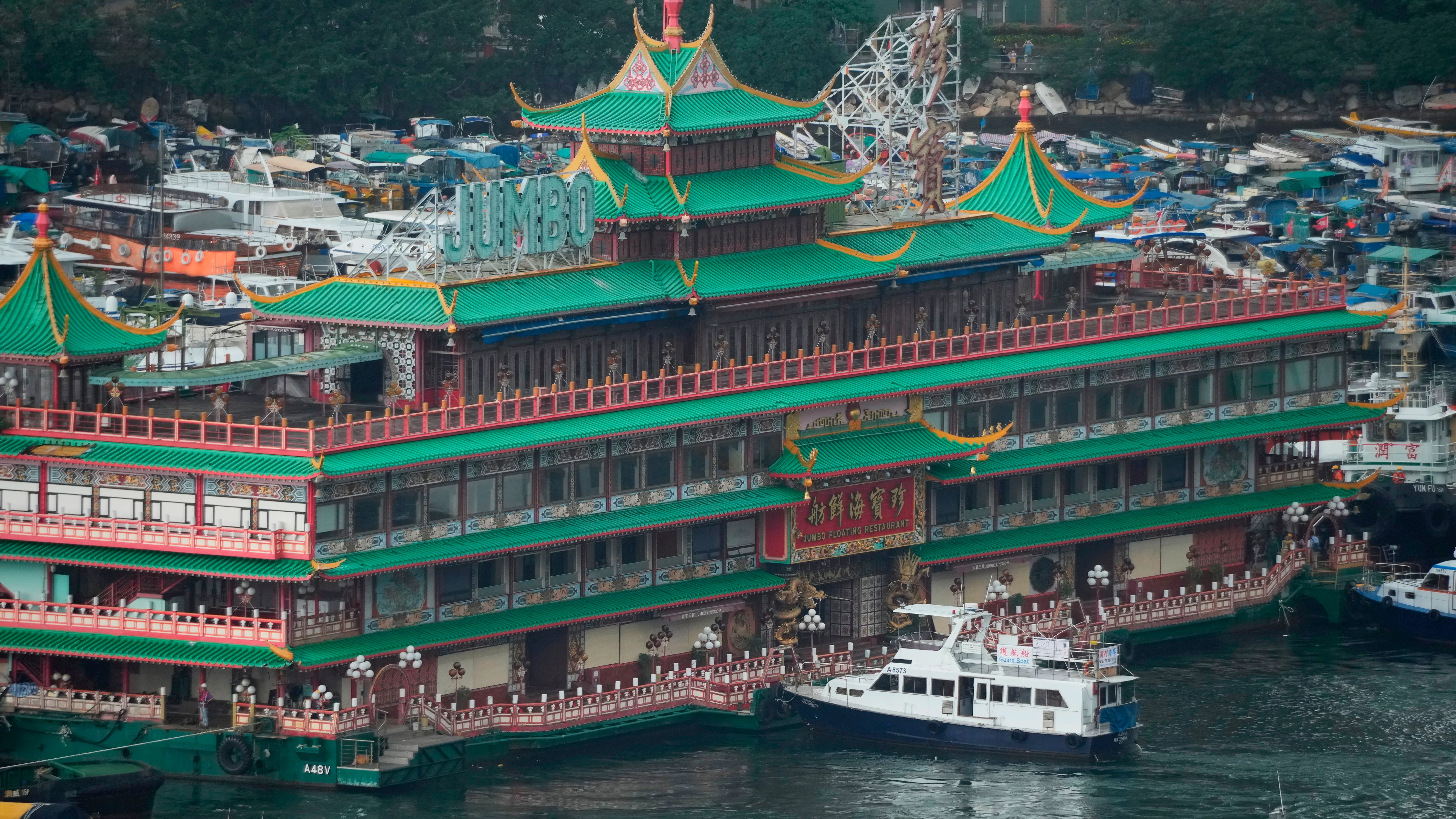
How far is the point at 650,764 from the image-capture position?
102m

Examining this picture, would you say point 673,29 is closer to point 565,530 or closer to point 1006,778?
point 565,530

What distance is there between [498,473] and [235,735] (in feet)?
39.9

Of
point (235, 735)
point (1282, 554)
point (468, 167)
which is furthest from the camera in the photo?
point (468, 167)

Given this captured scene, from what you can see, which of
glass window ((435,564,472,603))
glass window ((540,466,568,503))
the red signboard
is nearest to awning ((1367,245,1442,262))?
the red signboard

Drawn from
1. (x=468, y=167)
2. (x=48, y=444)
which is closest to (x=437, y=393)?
(x=48, y=444)

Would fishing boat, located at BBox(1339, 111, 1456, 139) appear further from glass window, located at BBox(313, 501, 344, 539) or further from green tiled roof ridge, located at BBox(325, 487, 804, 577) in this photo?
glass window, located at BBox(313, 501, 344, 539)

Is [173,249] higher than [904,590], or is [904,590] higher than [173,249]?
[173,249]

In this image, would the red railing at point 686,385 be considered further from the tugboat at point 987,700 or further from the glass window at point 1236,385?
the tugboat at point 987,700

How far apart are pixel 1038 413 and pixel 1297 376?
40.3 feet

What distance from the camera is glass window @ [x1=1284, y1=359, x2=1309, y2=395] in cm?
12519

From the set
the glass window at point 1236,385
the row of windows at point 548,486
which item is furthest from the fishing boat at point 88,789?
the glass window at point 1236,385

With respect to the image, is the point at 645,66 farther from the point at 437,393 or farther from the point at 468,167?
the point at 468,167

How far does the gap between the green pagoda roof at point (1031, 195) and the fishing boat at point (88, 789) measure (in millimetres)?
44873

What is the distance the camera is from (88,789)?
92.6 m
